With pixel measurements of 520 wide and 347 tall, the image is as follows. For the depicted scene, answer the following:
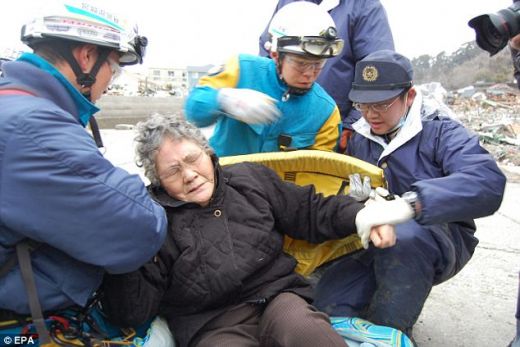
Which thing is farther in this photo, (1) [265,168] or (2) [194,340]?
Result: (1) [265,168]

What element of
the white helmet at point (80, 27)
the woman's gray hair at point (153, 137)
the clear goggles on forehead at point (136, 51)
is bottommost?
the woman's gray hair at point (153, 137)

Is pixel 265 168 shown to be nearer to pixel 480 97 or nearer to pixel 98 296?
pixel 98 296

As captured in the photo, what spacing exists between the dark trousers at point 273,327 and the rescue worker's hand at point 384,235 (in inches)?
15.4

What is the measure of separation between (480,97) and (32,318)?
43.0 m

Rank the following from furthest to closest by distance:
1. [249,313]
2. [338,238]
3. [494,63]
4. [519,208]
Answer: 1. [494,63]
2. [519,208]
3. [338,238]
4. [249,313]

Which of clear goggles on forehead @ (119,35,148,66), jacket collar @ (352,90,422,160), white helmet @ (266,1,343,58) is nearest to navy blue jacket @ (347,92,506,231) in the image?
jacket collar @ (352,90,422,160)

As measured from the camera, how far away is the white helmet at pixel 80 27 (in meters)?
1.79

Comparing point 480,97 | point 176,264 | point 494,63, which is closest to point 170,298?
point 176,264

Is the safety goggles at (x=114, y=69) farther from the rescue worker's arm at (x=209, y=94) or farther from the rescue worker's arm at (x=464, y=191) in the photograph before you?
the rescue worker's arm at (x=464, y=191)

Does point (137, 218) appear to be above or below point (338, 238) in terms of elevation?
above

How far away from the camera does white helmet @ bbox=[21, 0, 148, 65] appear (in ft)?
5.88

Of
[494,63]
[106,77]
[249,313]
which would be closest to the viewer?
[106,77]

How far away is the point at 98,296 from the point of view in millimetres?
1843

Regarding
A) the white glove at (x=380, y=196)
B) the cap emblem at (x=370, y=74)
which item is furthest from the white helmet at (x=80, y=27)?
the white glove at (x=380, y=196)
